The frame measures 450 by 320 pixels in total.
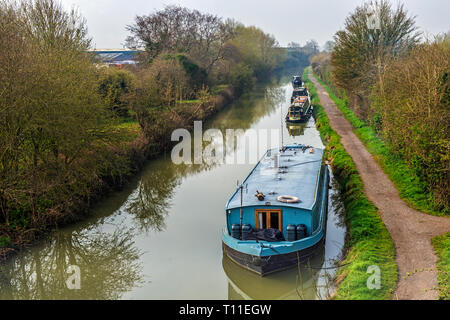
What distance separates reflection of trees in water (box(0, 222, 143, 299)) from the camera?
10.9m

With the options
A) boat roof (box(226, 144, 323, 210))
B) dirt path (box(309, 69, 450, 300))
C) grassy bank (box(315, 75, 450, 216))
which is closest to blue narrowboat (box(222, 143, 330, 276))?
boat roof (box(226, 144, 323, 210))

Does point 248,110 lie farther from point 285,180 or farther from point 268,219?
point 268,219

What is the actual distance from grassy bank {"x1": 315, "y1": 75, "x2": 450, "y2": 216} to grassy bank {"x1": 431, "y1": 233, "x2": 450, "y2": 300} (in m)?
2.05

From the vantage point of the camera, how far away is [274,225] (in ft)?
38.1

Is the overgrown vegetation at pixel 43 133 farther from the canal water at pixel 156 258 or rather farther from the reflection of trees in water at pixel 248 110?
the reflection of trees in water at pixel 248 110

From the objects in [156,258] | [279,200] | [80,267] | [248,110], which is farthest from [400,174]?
[248,110]

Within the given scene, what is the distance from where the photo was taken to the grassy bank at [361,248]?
8750 mm

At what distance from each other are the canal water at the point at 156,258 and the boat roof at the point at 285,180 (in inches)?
65.1

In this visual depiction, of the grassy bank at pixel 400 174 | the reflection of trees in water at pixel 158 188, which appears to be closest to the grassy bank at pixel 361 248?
the grassy bank at pixel 400 174

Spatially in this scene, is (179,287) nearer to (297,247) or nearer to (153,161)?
(297,247)

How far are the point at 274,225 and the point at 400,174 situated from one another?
7.13 m
